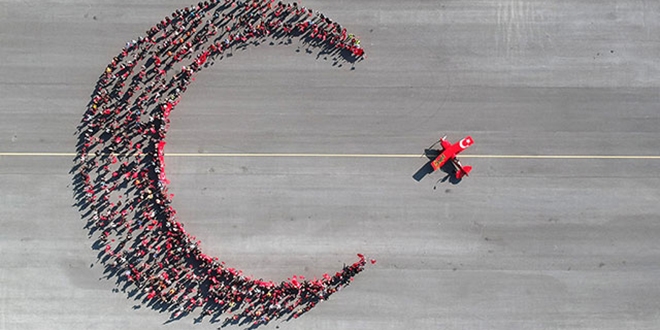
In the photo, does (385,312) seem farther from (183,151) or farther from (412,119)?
(183,151)

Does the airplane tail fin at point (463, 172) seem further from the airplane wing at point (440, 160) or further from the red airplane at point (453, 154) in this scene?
the airplane wing at point (440, 160)

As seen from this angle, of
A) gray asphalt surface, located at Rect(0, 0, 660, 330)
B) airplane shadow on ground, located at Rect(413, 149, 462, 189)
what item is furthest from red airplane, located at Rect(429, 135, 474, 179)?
gray asphalt surface, located at Rect(0, 0, 660, 330)

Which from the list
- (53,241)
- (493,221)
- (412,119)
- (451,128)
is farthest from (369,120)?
(53,241)

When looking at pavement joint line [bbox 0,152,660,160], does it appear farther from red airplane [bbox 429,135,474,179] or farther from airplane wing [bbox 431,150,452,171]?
airplane wing [bbox 431,150,452,171]

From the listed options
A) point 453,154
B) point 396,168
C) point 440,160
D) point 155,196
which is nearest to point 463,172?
Answer: point 453,154

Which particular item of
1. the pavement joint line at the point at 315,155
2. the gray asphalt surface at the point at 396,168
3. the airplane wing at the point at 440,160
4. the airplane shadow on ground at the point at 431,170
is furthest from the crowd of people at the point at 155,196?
the airplane wing at the point at 440,160

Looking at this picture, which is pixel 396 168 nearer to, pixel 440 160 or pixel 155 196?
pixel 440 160
